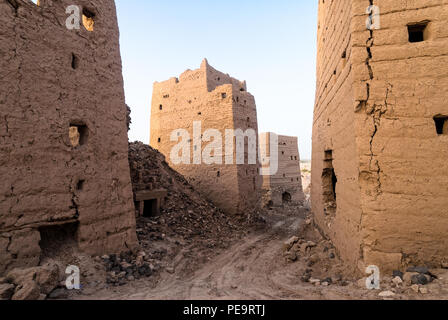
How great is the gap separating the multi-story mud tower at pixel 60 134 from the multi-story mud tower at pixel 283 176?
43.7 ft

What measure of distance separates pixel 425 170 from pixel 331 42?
12.0ft

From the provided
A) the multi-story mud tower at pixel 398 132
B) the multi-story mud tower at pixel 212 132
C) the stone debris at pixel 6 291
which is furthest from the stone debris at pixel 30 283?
the multi-story mud tower at pixel 212 132

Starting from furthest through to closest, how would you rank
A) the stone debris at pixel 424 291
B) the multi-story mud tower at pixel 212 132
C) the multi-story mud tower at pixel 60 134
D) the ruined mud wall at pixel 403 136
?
the multi-story mud tower at pixel 212 132 → the multi-story mud tower at pixel 60 134 → the ruined mud wall at pixel 403 136 → the stone debris at pixel 424 291

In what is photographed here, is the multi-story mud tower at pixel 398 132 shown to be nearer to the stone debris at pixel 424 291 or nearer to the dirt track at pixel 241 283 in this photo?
the stone debris at pixel 424 291

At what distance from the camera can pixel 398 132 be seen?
12.2 ft

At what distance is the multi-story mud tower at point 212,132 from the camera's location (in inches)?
457

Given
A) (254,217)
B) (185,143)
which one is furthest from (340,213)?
(185,143)

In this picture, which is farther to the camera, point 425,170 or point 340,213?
point 340,213

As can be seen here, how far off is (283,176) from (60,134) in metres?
16.2
